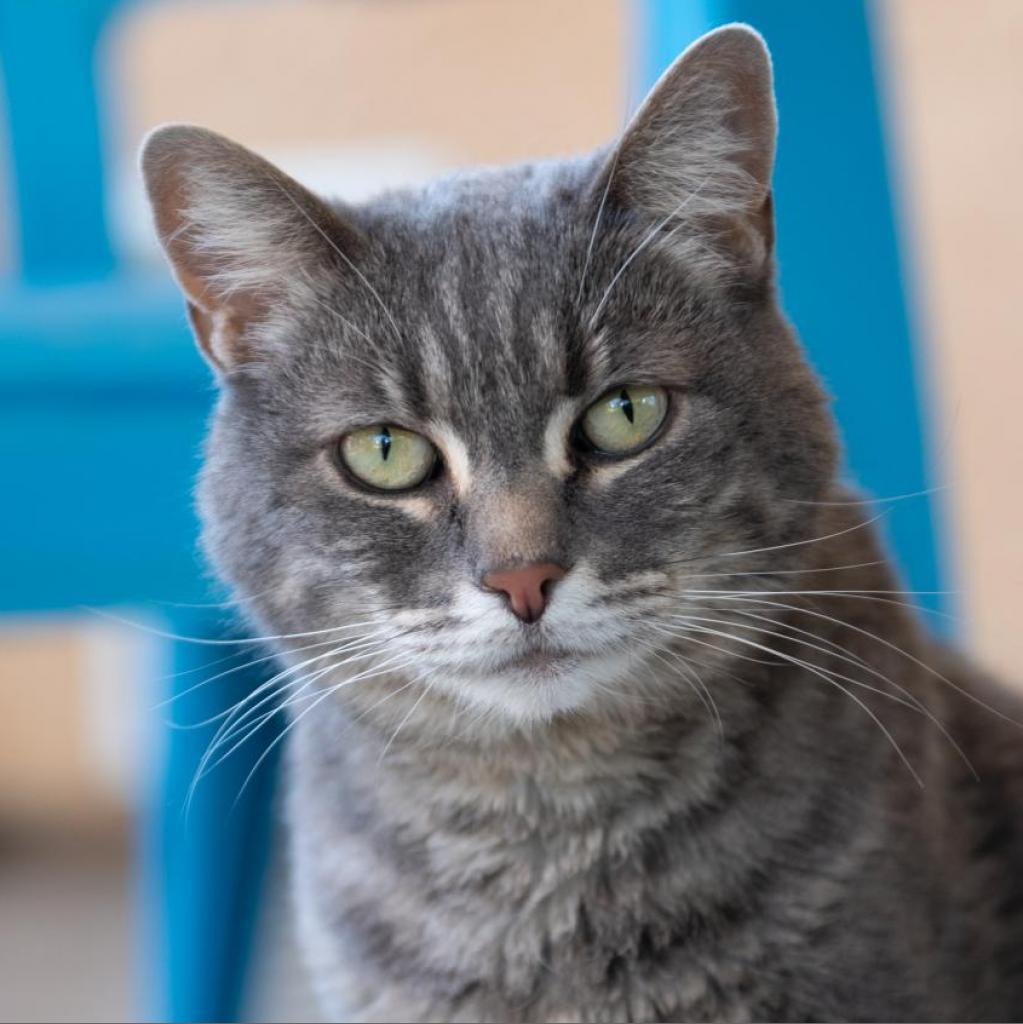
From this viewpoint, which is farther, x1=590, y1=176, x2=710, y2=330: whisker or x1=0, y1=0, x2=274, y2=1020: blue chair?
x1=0, y1=0, x2=274, y2=1020: blue chair

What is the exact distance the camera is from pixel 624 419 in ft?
3.57

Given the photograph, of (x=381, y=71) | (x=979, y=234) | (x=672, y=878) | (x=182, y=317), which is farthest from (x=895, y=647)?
(x=381, y=71)

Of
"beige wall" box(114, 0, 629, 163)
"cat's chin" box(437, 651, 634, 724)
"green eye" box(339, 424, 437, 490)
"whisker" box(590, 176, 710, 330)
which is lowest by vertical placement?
A: "cat's chin" box(437, 651, 634, 724)

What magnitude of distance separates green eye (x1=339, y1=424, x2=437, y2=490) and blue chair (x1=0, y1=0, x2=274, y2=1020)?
0.75 ft

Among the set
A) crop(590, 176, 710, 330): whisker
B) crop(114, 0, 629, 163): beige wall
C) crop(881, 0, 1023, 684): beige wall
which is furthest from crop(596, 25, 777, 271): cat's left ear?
crop(114, 0, 629, 163): beige wall

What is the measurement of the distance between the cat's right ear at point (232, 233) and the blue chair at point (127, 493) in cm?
17

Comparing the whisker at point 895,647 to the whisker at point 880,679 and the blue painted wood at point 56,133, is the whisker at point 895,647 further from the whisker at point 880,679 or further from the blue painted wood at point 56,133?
the blue painted wood at point 56,133

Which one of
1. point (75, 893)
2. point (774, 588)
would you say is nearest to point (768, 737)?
point (774, 588)

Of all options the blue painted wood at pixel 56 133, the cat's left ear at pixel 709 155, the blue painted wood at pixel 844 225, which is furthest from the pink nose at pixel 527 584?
the blue painted wood at pixel 56 133

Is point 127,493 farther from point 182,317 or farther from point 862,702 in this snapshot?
point 862,702

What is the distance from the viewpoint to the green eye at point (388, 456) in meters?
1.09

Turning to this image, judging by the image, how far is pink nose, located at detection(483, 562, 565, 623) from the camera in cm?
101

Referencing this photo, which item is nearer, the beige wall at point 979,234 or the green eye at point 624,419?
the green eye at point 624,419

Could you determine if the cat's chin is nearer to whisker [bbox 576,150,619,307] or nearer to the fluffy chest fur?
the fluffy chest fur
